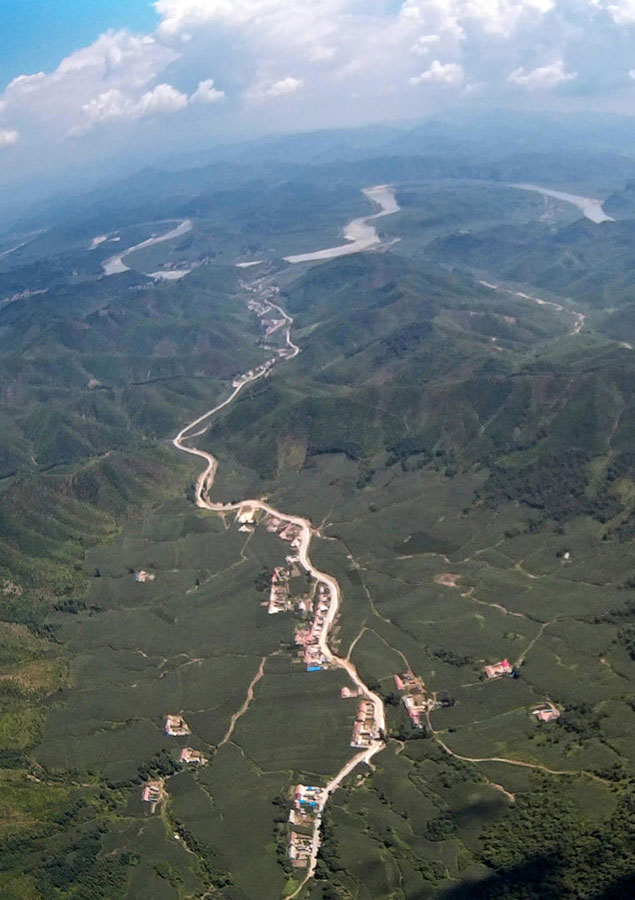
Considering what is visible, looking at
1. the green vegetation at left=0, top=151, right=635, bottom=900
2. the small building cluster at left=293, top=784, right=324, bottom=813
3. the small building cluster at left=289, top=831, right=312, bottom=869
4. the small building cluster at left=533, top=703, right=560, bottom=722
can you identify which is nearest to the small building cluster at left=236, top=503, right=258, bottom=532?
the green vegetation at left=0, top=151, right=635, bottom=900

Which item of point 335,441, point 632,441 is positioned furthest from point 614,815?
point 335,441

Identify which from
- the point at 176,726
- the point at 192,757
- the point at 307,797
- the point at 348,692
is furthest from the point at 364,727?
the point at 176,726

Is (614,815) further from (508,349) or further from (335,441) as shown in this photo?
(508,349)

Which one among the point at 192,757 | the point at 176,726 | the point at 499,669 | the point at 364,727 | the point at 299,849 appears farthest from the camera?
the point at 499,669

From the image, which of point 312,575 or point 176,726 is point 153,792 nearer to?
point 176,726

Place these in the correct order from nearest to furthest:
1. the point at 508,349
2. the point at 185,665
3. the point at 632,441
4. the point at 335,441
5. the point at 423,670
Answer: the point at 423,670 → the point at 185,665 → the point at 632,441 → the point at 335,441 → the point at 508,349

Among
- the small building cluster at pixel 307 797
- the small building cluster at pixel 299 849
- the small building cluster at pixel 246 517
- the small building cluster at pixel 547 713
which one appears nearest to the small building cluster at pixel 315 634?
the small building cluster at pixel 307 797

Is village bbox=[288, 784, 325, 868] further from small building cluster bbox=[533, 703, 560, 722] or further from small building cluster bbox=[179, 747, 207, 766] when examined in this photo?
small building cluster bbox=[533, 703, 560, 722]
